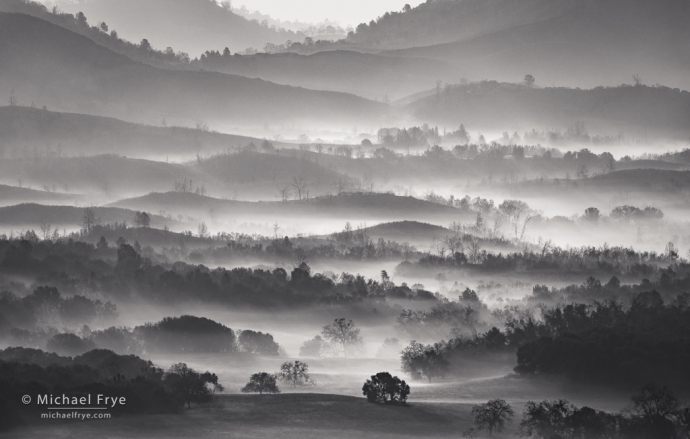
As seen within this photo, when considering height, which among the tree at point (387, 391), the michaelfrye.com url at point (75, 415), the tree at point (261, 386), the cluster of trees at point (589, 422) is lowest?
the cluster of trees at point (589, 422)

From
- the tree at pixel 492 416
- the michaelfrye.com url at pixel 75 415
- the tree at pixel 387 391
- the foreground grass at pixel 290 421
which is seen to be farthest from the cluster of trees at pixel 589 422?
the michaelfrye.com url at pixel 75 415

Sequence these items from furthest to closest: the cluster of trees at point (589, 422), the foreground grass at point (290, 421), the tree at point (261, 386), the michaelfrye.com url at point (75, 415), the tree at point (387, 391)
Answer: the tree at point (261, 386) < the tree at point (387, 391) < the michaelfrye.com url at point (75, 415) < the cluster of trees at point (589, 422) < the foreground grass at point (290, 421)

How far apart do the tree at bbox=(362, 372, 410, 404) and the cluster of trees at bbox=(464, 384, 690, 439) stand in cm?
1550

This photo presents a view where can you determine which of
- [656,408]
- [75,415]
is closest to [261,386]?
[75,415]

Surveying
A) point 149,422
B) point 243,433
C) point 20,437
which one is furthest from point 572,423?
point 20,437

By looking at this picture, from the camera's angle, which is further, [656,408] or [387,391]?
→ [387,391]

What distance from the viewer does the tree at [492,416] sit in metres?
162

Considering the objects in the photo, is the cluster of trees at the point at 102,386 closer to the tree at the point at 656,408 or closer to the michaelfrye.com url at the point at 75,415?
the michaelfrye.com url at the point at 75,415

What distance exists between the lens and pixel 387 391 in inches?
7190

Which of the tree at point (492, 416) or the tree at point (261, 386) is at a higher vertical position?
the tree at point (261, 386)

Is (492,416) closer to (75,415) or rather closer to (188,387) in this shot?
(188,387)

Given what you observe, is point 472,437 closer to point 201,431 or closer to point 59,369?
point 201,431

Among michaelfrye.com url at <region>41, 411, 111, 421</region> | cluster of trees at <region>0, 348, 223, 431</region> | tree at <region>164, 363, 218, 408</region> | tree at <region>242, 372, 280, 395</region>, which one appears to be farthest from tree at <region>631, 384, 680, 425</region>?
michaelfrye.com url at <region>41, 411, 111, 421</region>

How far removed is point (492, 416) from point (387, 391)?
2260 centimetres
